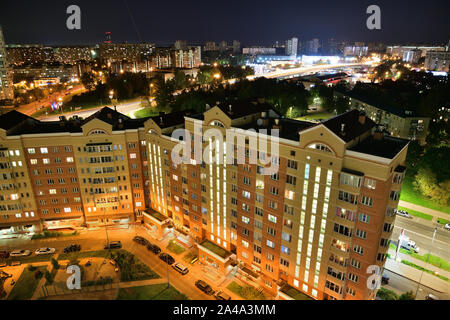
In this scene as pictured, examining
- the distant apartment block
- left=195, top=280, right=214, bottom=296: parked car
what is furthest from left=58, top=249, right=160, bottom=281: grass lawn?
the distant apartment block

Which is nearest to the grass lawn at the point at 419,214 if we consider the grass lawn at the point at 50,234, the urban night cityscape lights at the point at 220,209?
the urban night cityscape lights at the point at 220,209

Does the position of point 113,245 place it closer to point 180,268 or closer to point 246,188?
point 180,268

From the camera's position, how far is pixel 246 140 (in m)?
40.8

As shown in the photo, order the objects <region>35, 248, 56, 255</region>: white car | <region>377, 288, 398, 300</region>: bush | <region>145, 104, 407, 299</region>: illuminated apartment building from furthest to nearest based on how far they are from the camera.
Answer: <region>35, 248, 56, 255</region>: white car → <region>377, 288, 398, 300</region>: bush → <region>145, 104, 407, 299</region>: illuminated apartment building

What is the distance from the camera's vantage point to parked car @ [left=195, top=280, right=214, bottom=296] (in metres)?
45.4

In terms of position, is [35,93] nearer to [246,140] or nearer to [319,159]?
[246,140]

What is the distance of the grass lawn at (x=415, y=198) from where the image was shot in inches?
2525

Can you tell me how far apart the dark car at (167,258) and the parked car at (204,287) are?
6.74m

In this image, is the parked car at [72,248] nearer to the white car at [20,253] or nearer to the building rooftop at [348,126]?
the white car at [20,253]

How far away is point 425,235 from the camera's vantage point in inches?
2206

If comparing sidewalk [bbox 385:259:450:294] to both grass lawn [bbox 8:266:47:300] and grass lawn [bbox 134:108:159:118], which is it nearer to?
grass lawn [bbox 8:266:47:300]

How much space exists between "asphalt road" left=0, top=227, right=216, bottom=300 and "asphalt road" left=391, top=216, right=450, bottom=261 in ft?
Result: 119

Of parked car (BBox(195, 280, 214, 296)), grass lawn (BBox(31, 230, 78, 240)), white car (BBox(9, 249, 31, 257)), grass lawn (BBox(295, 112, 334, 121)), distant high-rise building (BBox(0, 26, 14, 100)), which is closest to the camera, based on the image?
parked car (BBox(195, 280, 214, 296))

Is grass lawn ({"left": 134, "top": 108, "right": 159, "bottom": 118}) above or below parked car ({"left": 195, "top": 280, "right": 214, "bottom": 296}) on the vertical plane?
above
